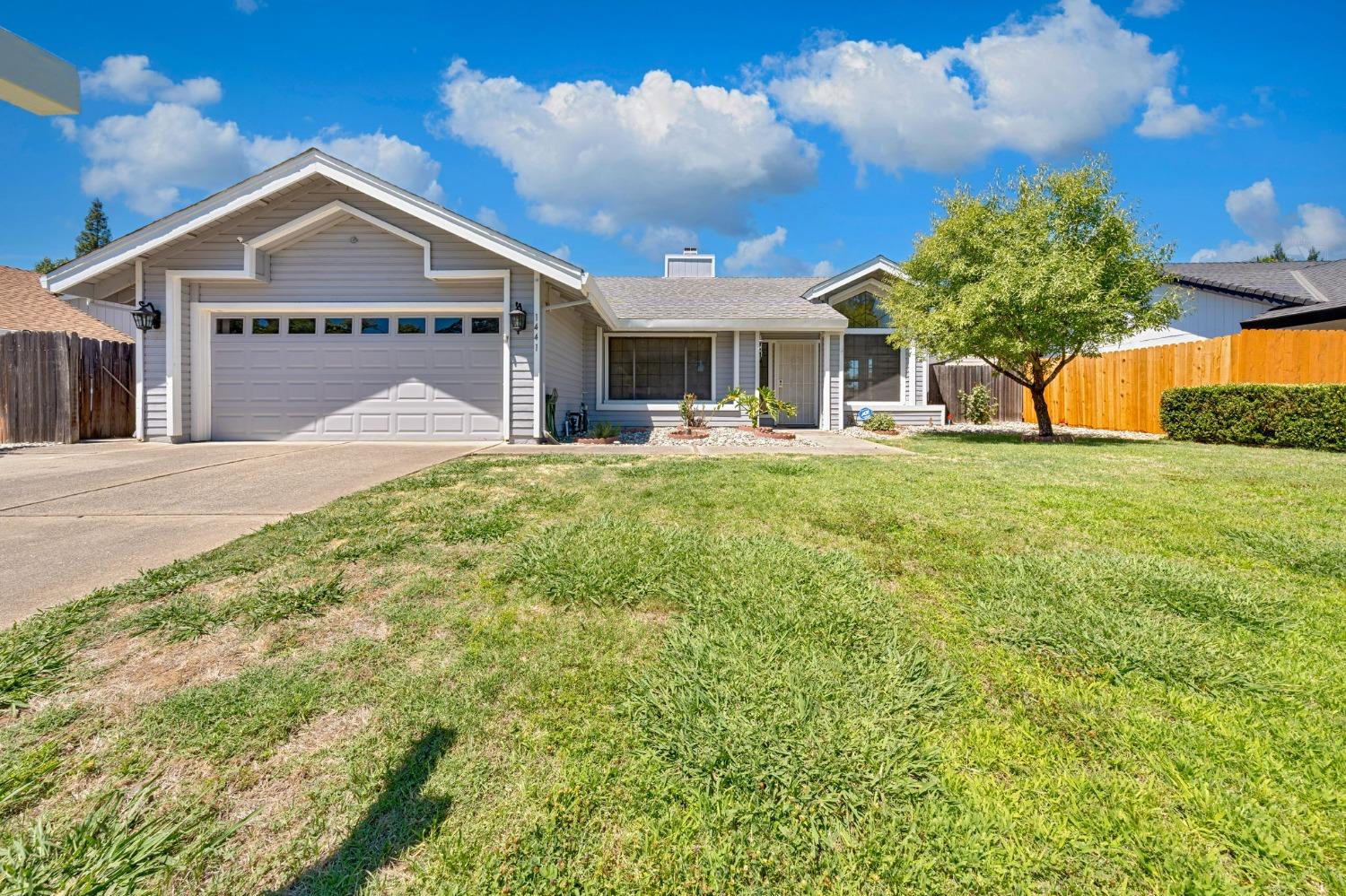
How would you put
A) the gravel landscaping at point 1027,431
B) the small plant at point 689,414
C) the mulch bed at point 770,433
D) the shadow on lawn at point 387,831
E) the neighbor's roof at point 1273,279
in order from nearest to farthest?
the shadow on lawn at point 387,831, the mulch bed at point 770,433, the gravel landscaping at point 1027,431, the small plant at point 689,414, the neighbor's roof at point 1273,279

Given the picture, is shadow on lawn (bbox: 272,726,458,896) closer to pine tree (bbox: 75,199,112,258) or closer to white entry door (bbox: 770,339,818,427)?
white entry door (bbox: 770,339,818,427)

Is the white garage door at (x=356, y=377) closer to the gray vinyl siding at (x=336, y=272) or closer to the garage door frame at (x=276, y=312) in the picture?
the garage door frame at (x=276, y=312)

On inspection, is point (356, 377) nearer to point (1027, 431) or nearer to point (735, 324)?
point (735, 324)

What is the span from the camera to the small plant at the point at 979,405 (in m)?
16.3

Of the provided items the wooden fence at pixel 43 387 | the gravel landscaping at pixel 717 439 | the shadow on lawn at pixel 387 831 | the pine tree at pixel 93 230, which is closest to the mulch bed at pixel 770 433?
the gravel landscaping at pixel 717 439

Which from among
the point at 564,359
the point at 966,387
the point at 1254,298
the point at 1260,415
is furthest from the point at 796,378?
the point at 1254,298

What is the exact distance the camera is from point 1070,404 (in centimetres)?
1562

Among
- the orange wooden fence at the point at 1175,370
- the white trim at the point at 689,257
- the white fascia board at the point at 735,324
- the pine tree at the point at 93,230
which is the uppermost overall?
the pine tree at the point at 93,230

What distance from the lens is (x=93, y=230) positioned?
5028 centimetres

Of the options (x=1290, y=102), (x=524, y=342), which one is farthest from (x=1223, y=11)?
(x=524, y=342)

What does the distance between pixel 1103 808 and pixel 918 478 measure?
13.5 ft

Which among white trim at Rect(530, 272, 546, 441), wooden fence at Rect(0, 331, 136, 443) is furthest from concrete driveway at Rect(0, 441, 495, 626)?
wooden fence at Rect(0, 331, 136, 443)

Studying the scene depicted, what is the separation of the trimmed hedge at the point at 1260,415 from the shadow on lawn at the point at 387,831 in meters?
13.0

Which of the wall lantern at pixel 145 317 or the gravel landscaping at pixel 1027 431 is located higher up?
the wall lantern at pixel 145 317
